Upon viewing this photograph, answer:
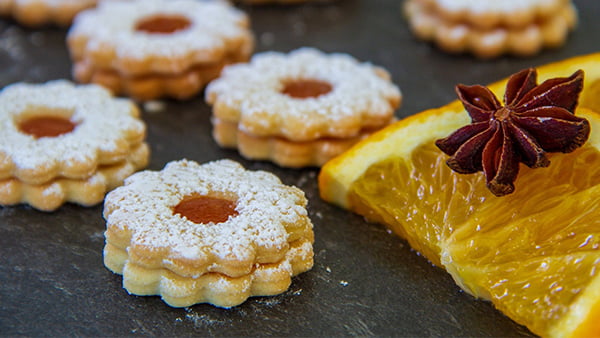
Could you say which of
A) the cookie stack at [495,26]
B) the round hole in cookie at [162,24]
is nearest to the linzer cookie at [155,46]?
the round hole in cookie at [162,24]

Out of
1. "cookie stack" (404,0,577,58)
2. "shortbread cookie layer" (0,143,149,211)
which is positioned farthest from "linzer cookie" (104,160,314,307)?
"cookie stack" (404,0,577,58)

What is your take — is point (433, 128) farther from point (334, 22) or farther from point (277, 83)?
point (334, 22)

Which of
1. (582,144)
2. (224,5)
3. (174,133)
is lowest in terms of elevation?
(174,133)

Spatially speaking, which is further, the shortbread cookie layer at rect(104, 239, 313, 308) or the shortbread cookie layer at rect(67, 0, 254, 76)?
the shortbread cookie layer at rect(67, 0, 254, 76)

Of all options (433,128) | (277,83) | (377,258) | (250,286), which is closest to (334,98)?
(277,83)

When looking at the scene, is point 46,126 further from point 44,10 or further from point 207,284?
point 44,10

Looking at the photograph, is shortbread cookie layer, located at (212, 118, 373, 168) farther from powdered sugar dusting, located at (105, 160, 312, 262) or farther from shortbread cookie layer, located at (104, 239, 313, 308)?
shortbread cookie layer, located at (104, 239, 313, 308)

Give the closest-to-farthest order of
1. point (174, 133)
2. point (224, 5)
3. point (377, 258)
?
point (377, 258) → point (174, 133) → point (224, 5)
